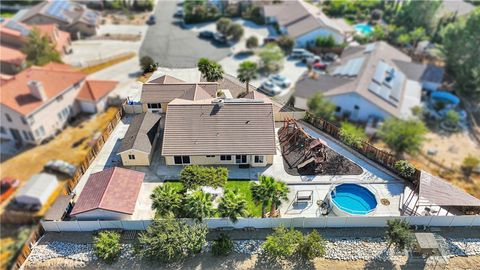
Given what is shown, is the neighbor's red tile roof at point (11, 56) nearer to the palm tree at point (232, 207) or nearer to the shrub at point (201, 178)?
the shrub at point (201, 178)

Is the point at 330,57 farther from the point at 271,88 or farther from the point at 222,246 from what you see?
the point at 222,246

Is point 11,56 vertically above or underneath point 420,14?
underneath

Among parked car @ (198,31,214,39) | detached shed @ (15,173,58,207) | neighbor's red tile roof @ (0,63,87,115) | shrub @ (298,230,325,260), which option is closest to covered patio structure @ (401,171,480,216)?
shrub @ (298,230,325,260)

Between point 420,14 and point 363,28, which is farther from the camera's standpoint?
point 363,28

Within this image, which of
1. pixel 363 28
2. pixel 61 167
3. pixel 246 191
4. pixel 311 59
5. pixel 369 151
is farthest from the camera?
pixel 363 28

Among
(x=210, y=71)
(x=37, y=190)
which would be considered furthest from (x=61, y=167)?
(x=210, y=71)

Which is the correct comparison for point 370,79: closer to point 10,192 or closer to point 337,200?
point 337,200
